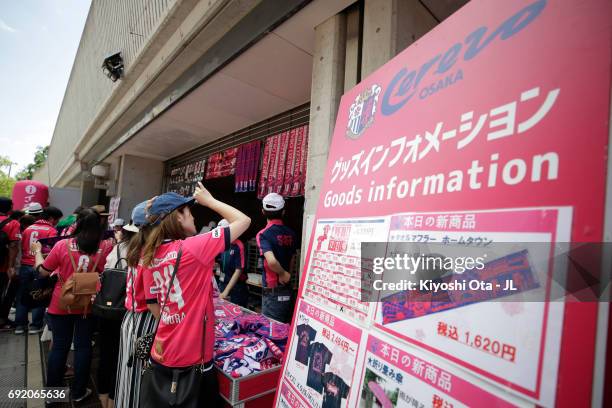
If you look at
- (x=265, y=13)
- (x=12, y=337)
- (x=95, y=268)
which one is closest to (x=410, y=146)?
(x=265, y=13)

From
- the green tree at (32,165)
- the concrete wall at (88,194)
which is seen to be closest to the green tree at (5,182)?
the green tree at (32,165)

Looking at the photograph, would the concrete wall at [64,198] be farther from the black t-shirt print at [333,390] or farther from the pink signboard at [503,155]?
the pink signboard at [503,155]

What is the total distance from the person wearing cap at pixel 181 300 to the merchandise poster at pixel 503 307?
133 cm

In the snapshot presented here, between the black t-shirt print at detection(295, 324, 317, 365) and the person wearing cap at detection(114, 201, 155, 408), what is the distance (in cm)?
126

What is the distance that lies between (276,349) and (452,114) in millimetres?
1993

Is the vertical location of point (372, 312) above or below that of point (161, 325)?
above

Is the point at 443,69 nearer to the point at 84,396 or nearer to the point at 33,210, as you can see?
the point at 84,396

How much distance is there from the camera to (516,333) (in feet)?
2.42

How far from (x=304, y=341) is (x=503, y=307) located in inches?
37.0

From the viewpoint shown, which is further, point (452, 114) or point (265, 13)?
point (265, 13)

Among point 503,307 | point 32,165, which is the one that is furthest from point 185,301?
point 32,165

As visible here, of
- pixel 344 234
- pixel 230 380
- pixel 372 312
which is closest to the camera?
pixel 372 312

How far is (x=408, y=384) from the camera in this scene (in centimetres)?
94

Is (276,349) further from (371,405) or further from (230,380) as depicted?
(371,405)
